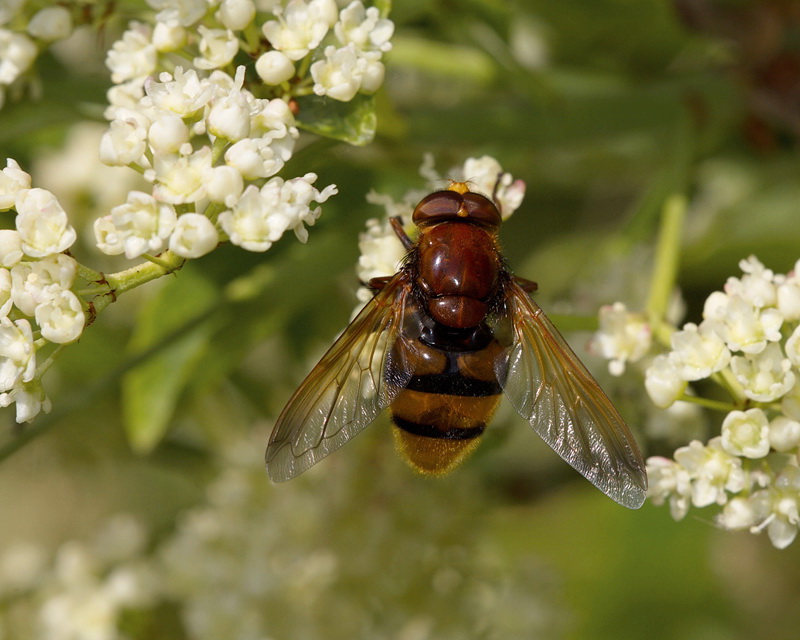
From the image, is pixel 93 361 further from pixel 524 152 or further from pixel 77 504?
pixel 77 504

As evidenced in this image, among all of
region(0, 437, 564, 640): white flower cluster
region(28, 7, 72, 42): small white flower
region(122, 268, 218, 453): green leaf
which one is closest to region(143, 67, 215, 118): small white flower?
region(28, 7, 72, 42): small white flower

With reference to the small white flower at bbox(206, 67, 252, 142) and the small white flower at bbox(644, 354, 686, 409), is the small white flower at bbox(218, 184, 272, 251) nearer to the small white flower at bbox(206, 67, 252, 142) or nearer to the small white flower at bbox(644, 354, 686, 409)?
the small white flower at bbox(206, 67, 252, 142)

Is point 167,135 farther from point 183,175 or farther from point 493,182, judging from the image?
point 493,182

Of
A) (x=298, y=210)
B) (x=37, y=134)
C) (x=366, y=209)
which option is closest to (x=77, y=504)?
(x=37, y=134)

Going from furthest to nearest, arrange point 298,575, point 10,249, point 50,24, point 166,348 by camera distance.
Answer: point 298,575 < point 166,348 < point 50,24 < point 10,249

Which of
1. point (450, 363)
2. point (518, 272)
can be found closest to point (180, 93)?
point (450, 363)

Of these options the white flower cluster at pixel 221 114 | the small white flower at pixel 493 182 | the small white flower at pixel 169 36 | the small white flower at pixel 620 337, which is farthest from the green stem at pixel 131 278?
the small white flower at pixel 620 337
